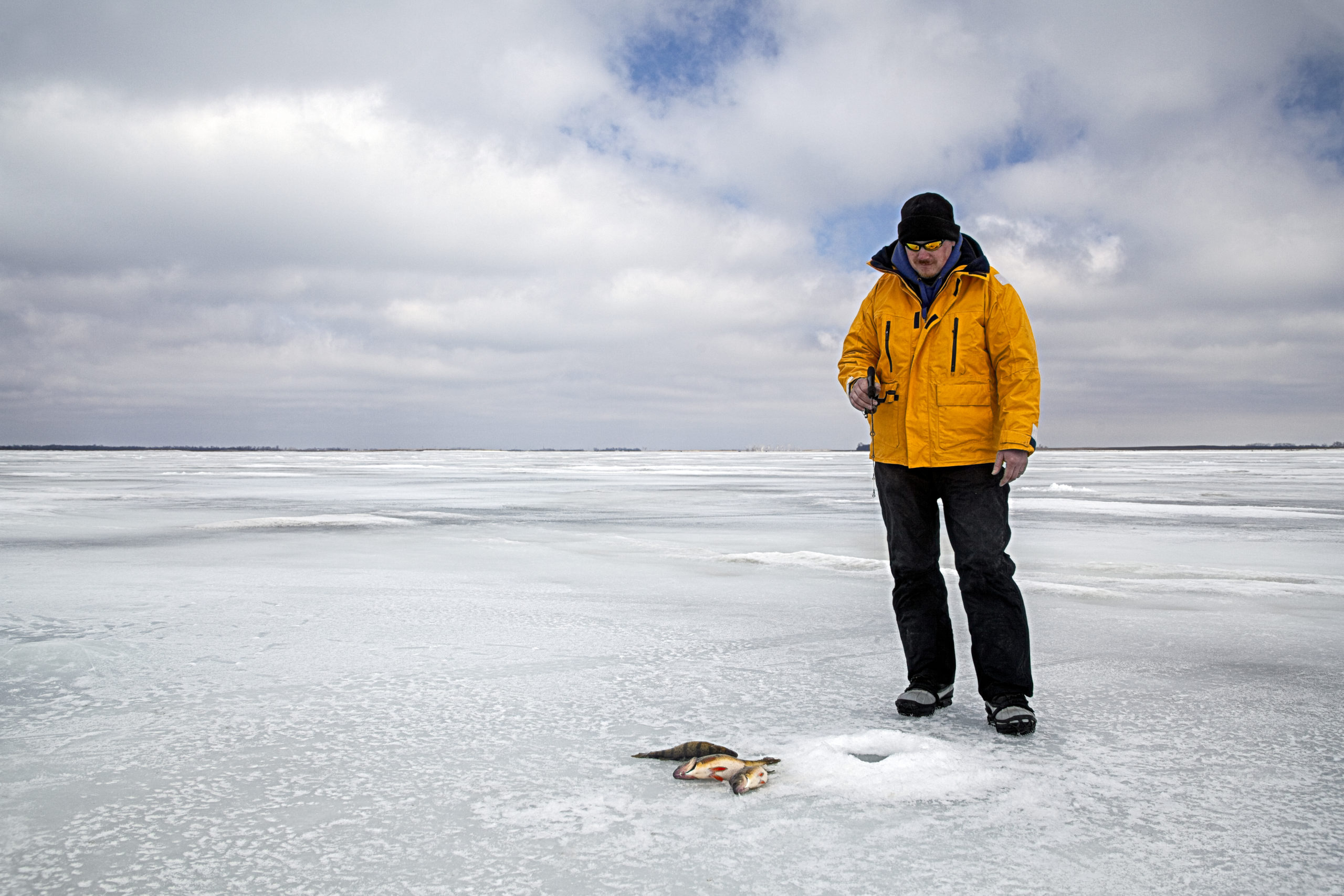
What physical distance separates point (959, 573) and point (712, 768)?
1.00m

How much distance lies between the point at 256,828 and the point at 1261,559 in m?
5.82

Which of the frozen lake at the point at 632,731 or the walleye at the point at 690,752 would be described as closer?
the frozen lake at the point at 632,731

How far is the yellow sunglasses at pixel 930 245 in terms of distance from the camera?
91.2 inches

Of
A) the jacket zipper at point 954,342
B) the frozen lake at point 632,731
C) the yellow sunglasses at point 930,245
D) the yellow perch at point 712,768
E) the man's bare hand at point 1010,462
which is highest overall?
the yellow sunglasses at point 930,245

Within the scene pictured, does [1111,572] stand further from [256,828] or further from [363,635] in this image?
[256,828]

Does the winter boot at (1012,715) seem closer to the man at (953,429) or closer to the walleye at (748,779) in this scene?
the man at (953,429)

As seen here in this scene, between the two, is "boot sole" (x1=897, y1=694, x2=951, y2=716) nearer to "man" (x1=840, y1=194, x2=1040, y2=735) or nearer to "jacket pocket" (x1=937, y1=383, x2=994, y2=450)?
"man" (x1=840, y1=194, x2=1040, y2=735)

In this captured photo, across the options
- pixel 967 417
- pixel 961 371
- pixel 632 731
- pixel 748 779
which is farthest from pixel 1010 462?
pixel 632 731

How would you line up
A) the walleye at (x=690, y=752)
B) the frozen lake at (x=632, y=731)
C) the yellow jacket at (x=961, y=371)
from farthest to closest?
the yellow jacket at (x=961, y=371) < the walleye at (x=690, y=752) < the frozen lake at (x=632, y=731)

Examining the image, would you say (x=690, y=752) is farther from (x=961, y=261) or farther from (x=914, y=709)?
(x=961, y=261)

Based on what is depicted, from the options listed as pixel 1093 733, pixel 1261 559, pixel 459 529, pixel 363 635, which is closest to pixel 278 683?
pixel 363 635

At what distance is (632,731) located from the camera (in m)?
2.14

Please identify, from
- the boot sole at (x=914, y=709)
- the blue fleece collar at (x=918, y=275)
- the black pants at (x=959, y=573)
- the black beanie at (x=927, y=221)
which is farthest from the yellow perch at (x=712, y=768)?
the black beanie at (x=927, y=221)

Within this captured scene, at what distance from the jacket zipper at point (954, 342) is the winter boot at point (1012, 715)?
86 centimetres
